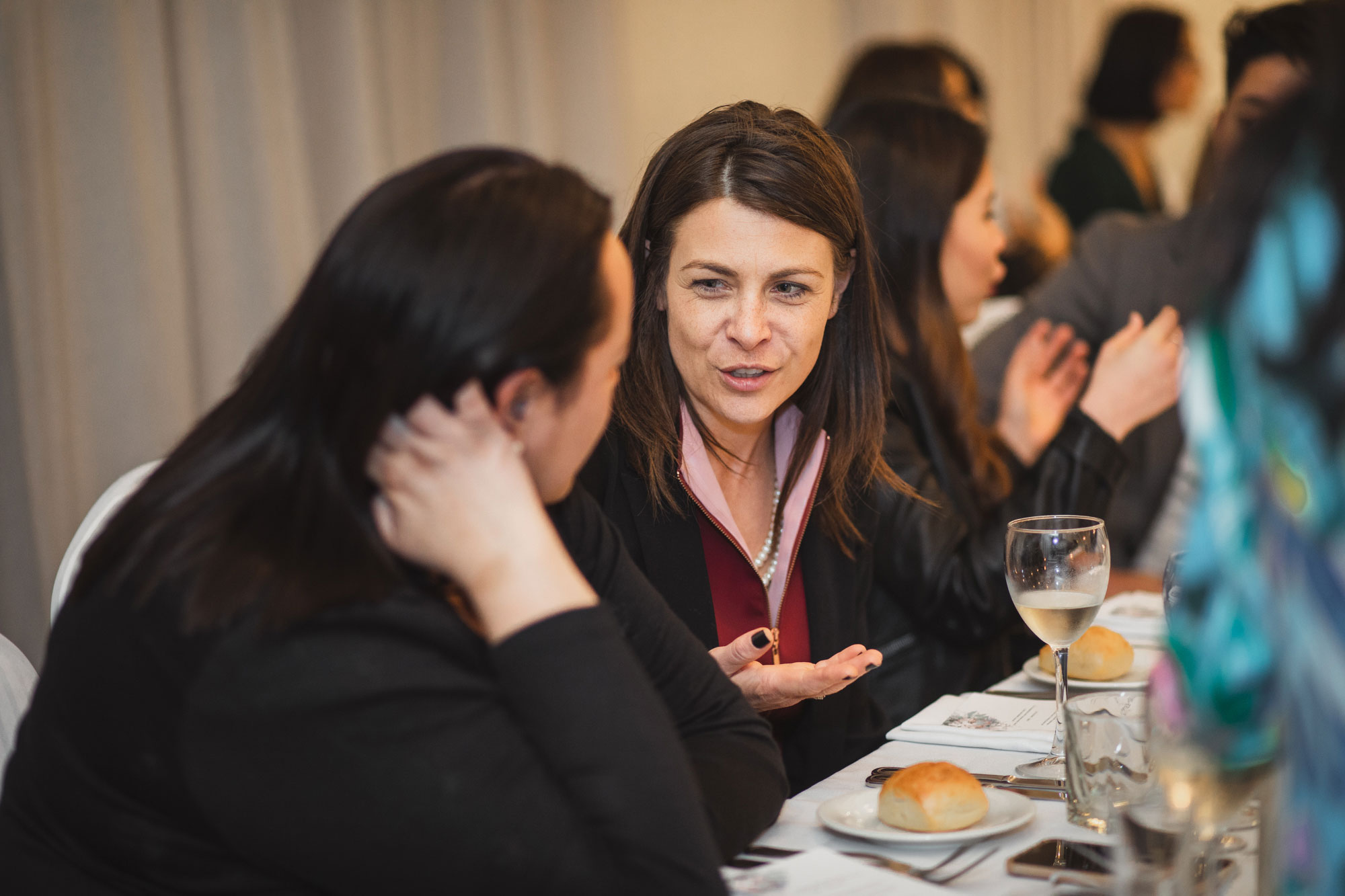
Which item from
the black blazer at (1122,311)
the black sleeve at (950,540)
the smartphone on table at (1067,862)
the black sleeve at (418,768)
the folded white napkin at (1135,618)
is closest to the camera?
the black sleeve at (418,768)

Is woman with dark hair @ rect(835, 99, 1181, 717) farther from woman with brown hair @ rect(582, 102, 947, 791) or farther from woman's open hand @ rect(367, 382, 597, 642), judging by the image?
woman's open hand @ rect(367, 382, 597, 642)

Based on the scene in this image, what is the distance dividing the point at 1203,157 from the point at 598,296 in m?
2.65

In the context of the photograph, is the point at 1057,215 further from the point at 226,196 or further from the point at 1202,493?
the point at 1202,493

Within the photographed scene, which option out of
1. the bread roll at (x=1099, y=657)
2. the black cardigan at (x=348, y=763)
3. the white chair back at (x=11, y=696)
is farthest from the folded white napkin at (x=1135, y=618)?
the white chair back at (x=11, y=696)

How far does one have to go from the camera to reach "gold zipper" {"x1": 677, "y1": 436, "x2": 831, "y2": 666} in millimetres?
1633

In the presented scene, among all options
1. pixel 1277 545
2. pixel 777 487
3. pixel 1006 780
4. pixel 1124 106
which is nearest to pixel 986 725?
pixel 1006 780

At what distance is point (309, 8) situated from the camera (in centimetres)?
281

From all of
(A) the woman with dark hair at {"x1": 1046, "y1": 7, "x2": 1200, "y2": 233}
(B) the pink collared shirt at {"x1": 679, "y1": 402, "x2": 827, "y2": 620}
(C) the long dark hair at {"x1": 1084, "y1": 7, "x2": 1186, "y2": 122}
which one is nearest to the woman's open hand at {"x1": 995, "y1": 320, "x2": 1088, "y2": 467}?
(B) the pink collared shirt at {"x1": 679, "y1": 402, "x2": 827, "y2": 620}

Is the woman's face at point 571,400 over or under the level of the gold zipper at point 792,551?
over

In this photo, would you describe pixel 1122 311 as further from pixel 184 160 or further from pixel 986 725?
pixel 184 160

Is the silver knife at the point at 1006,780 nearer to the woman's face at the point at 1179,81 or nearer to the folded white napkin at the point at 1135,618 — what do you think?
the folded white napkin at the point at 1135,618

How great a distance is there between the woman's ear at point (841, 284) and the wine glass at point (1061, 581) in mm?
551

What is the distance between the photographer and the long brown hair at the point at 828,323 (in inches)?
62.3

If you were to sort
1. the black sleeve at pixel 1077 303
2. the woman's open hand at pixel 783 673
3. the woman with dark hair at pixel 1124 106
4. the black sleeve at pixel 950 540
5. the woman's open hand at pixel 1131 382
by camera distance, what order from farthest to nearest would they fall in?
1. the woman with dark hair at pixel 1124 106
2. the black sleeve at pixel 1077 303
3. the woman's open hand at pixel 1131 382
4. the black sleeve at pixel 950 540
5. the woman's open hand at pixel 783 673
